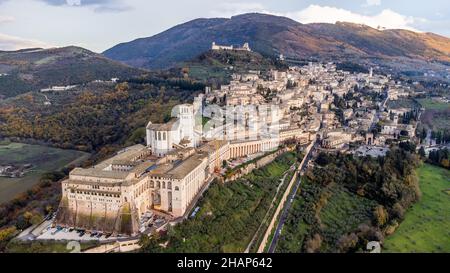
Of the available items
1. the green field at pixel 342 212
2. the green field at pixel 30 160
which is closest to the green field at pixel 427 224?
the green field at pixel 342 212

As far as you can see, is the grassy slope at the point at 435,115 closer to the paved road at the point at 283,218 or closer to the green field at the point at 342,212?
the green field at the point at 342,212

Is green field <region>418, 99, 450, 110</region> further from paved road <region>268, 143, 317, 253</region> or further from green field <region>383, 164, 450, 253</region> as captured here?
paved road <region>268, 143, 317, 253</region>

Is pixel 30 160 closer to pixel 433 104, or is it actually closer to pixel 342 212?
pixel 342 212

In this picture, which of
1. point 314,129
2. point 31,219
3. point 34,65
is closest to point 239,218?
point 31,219

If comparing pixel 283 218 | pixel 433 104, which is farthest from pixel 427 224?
pixel 433 104

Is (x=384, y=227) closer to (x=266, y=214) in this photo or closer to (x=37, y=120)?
(x=266, y=214)
